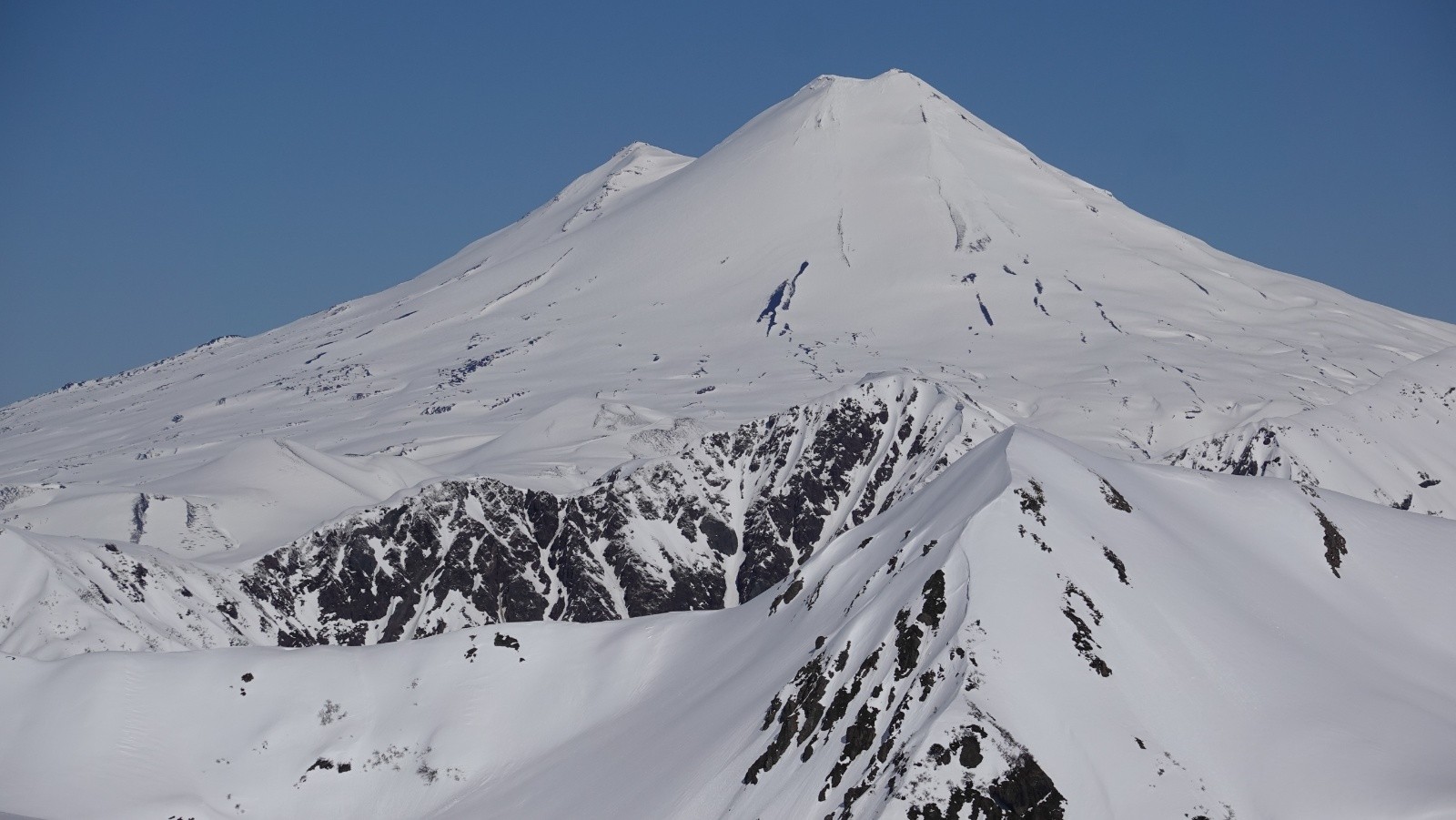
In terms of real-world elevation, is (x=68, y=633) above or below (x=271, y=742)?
above

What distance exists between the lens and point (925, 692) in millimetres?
97062

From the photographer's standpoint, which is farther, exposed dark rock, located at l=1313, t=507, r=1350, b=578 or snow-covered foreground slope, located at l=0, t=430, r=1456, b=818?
exposed dark rock, located at l=1313, t=507, r=1350, b=578

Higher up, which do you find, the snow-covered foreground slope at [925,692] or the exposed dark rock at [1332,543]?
the exposed dark rock at [1332,543]

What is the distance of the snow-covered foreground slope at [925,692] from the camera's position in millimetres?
95562

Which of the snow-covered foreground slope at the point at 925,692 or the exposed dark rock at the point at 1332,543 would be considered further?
the exposed dark rock at the point at 1332,543

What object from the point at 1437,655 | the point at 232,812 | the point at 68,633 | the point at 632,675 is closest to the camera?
the point at 1437,655

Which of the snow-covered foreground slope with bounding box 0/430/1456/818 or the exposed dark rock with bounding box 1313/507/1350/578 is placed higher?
the exposed dark rock with bounding box 1313/507/1350/578

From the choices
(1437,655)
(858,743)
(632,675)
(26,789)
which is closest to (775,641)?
(632,675)

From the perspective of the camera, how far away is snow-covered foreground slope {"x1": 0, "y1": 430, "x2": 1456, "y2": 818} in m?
95.6

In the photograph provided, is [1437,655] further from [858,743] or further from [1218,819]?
[858,743]

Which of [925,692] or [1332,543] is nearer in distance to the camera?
[925,692]

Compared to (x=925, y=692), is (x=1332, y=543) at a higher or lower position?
higher

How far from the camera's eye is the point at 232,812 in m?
128

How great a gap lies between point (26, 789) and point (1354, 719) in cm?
9247
